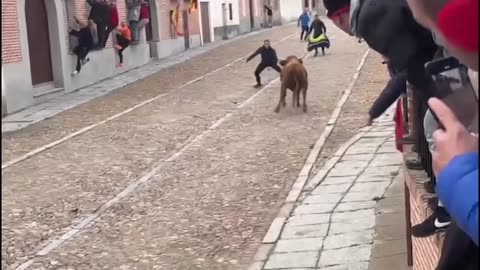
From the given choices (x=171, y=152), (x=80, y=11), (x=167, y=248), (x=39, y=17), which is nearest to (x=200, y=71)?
(x=80, y=11)

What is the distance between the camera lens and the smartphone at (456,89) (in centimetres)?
178

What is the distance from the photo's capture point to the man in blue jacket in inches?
59.5

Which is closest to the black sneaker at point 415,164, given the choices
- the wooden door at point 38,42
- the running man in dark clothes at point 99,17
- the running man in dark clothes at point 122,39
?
the wooden door at point 38,42

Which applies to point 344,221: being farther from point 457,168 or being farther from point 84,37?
point 84,37

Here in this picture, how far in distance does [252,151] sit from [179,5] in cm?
2239

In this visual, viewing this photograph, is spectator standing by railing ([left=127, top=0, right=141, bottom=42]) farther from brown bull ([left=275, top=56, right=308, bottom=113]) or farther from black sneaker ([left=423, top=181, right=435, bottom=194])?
black sneaker ([left=423, top=181, right=435, bottom=194])

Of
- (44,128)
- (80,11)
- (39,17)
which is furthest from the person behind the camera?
(80,11)

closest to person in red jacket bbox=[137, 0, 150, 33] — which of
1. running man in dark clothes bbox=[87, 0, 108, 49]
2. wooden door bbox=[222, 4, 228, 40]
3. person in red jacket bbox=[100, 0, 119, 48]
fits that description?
person in red jacket bbox=[100, 0, 119, 48]

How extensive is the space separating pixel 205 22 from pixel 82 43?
54.8ft

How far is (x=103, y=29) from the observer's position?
75.0 ft


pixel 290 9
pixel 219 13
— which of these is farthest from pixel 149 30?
pixel 290 9

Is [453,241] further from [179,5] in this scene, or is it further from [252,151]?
[179,5]

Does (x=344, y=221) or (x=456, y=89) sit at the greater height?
(x=456, y=89)

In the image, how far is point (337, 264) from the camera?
5.96 m
